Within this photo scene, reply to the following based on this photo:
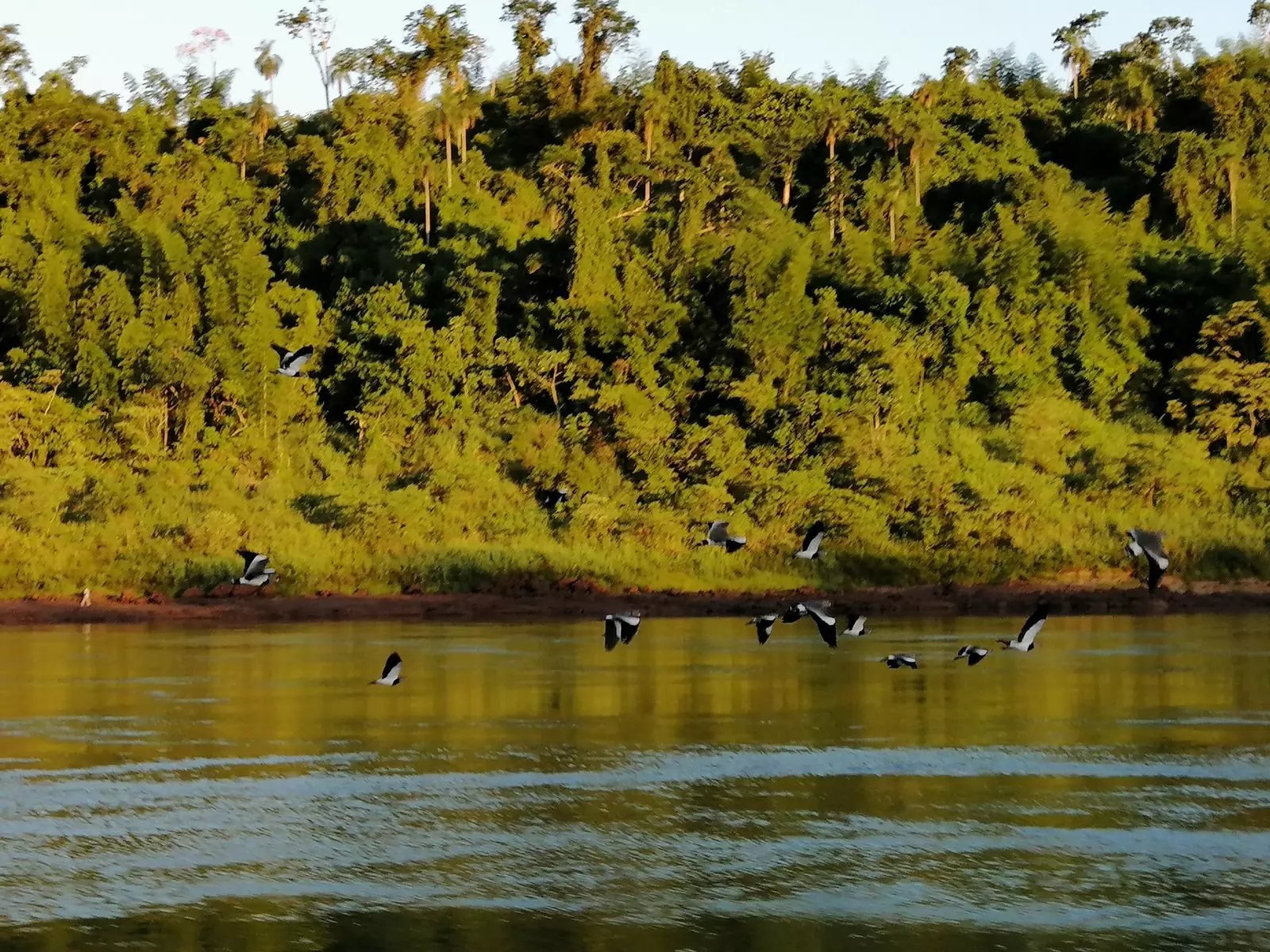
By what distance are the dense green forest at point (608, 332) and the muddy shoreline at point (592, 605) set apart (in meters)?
0.79

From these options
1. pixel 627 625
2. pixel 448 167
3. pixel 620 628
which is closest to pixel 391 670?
pixel 620 628

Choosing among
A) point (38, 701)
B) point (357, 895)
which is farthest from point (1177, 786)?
point (38, 701)

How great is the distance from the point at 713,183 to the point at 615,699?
31.4 m

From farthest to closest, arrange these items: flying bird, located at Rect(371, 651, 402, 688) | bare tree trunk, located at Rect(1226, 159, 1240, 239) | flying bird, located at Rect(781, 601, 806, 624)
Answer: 1. bare tree trunk, located at Rect(1226, 159, 1240, 239)
2. flying bird, located at Rect(781, 601, 806, 624)
3. flying bird, located at Rect(371, 651, 402, 688)

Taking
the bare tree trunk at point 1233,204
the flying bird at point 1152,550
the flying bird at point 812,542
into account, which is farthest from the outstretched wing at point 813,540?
the bare tree trunk at point 1233,204

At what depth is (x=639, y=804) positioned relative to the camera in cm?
1722

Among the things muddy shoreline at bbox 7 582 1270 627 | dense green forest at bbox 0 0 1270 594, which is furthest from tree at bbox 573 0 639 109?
muddy shoreline at bbox 7 582 1270 627

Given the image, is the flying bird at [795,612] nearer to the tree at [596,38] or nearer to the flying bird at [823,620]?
the flying bird at [823,620]

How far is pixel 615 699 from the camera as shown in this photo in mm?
24641

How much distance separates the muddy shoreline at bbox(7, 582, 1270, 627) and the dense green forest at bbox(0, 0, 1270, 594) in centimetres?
79

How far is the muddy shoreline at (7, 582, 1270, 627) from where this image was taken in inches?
1513

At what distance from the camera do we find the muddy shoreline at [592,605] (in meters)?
38.4

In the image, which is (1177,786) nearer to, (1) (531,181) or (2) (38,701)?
(2) (38,701)

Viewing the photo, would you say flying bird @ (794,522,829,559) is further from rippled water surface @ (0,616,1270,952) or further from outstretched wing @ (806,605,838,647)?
rippled water surface @ (0,616,1270,952)
